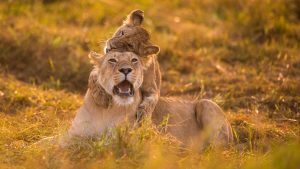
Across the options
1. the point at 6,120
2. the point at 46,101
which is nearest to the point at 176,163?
the point at 6,120

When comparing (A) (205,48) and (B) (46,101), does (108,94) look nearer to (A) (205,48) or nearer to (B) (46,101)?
(B) (46,101)

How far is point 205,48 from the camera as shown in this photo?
10.8 m

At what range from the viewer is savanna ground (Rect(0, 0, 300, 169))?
18.6ft

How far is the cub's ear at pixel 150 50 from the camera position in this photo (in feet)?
21.0

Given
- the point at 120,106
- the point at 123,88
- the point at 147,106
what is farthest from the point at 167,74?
the point at 123,88

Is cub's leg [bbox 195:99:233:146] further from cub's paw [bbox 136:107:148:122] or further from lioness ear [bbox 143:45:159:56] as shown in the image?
lioness ear [bbox 143:45:159:56]

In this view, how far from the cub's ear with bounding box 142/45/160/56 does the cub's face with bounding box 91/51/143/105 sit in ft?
0.80

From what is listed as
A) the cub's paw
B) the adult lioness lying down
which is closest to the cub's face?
the adult lioness lying down

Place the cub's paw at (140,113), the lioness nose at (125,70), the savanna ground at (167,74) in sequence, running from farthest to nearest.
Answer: the cub's paw at (140,113) → the lioness nose at (125,70) → the savanna ground at (167,74)

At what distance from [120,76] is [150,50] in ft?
2.00

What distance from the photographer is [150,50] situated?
6434 mm

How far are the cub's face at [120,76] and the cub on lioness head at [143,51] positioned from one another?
18cm

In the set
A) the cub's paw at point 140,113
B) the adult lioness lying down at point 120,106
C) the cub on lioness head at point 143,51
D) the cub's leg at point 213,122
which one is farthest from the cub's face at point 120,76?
the cub's leg at point 213,122

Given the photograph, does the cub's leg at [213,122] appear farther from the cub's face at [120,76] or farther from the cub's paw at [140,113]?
the cub's face at [120,76]
